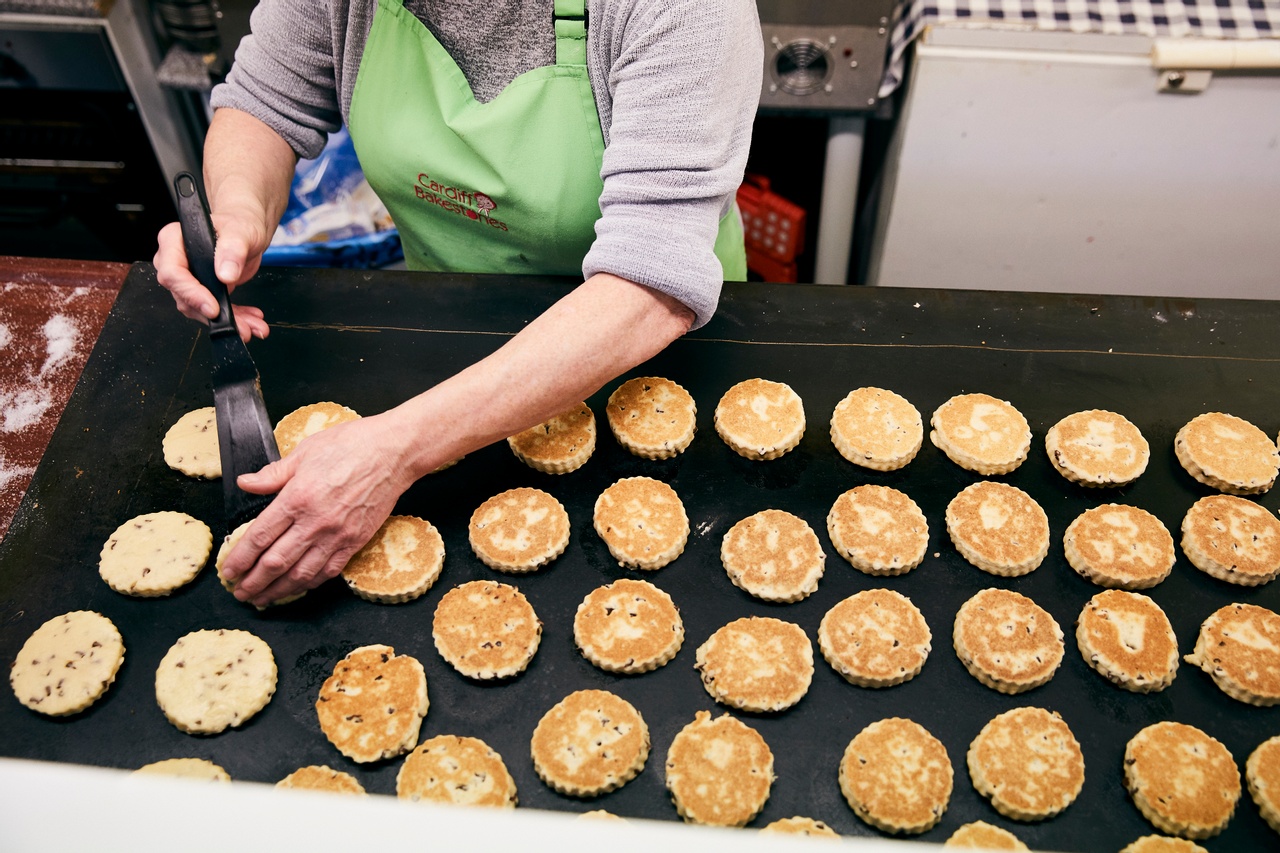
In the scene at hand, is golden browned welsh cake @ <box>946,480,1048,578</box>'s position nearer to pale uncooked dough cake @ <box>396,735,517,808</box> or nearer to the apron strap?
pale uncooked dough cake @ <box>396,735,517,808</box>


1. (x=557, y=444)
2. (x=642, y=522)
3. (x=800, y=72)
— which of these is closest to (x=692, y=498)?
(x=642, y=522)

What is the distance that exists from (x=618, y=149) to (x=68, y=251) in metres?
3.24

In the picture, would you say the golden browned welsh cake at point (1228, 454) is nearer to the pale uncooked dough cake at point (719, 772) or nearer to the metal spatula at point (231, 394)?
the pale uncooked dough cake at point (719, 772)

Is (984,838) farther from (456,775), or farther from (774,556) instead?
(456,775)

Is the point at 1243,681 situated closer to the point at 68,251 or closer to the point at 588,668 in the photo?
the point at 588,668

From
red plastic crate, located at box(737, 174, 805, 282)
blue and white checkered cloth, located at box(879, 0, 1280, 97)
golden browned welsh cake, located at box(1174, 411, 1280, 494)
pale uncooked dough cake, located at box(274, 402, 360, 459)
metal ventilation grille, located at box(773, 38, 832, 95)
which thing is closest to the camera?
golden browned welsh cake, located at box(1174, 411, 1280, 494)

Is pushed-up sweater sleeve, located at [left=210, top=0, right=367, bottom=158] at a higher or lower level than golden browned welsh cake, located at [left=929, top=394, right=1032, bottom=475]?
higher

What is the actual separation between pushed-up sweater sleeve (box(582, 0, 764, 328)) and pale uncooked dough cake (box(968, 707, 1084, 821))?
1.05 meters

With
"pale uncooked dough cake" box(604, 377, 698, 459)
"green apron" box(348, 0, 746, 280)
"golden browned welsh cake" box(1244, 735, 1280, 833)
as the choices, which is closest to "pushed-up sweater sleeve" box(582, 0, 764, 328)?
"green apron" box(348, 0, 746, 280)

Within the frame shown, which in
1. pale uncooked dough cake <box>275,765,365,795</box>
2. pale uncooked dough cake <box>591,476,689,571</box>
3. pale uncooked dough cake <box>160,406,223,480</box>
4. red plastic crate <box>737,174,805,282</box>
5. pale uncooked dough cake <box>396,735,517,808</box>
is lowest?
red plastic crate <box>737,174,805,282</box>

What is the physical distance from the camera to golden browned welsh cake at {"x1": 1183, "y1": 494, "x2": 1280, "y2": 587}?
1924mm

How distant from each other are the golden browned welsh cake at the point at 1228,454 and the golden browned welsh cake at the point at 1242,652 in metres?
0.34

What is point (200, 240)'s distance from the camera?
6.21ft

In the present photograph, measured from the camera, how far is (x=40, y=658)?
5.88 feet
